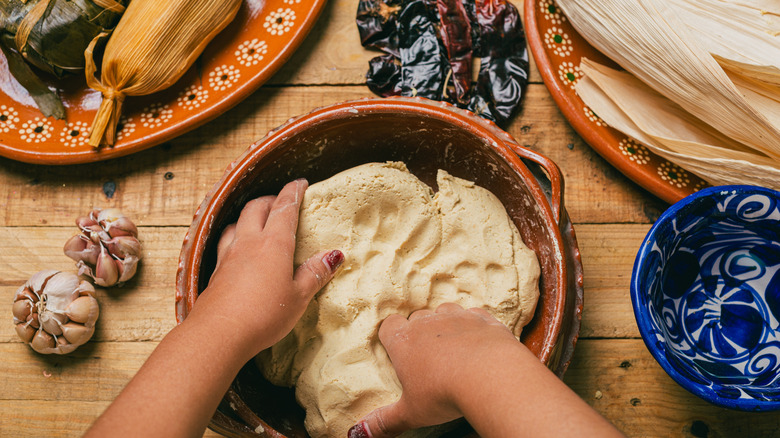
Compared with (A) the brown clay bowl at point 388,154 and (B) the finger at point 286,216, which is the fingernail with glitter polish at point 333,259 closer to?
(B) the finger at point 286,216

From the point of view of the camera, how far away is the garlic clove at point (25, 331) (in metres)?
1.05

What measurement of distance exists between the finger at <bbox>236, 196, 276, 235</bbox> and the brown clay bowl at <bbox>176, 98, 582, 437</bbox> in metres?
0.02

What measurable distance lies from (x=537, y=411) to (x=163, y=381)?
456 millimetres

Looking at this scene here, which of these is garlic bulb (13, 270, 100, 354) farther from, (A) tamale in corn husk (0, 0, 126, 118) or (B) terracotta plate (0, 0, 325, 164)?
(A) tamale in corn husk (0, 0, 126, 118)

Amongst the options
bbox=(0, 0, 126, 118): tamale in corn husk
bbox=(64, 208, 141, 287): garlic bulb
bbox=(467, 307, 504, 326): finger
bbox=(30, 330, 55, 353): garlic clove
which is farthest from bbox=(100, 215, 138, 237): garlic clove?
bbox=(467, 307, 504, 326): finger

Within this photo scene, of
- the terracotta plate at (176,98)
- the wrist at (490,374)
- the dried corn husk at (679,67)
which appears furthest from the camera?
the terracotta plate at (176,98)

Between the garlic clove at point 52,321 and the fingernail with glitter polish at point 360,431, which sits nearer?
the fingernail with glitter polish at point 360,431

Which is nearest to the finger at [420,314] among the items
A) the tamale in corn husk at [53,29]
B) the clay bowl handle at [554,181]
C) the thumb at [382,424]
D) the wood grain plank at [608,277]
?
the thumb at [382,424]

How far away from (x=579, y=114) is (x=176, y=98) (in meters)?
0.86

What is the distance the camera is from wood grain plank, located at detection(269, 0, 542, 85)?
1.20m

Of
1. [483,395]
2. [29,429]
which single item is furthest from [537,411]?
[29,429]

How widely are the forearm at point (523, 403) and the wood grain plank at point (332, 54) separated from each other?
0.73 metres

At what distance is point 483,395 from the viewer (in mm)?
692

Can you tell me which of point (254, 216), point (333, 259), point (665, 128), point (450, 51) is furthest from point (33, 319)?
point (665, 128)
